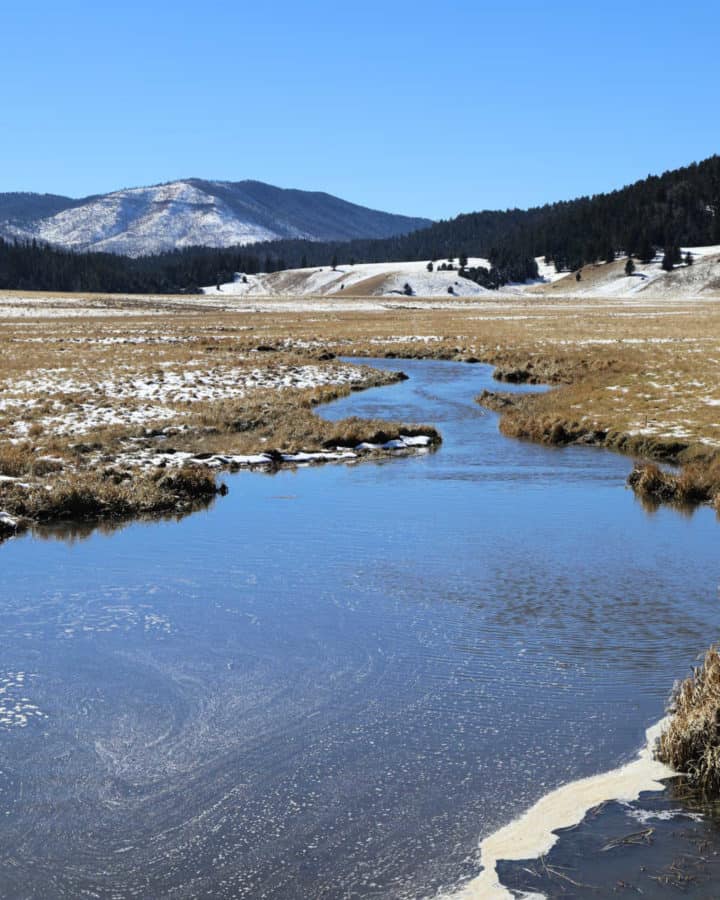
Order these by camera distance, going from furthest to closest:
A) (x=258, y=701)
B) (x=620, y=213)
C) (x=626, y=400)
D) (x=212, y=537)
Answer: (x=620, y=213) → (x=626, y=400) → (x=212, y=537) → (x=258, y=701)

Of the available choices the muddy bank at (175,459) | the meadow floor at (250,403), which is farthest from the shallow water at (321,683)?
the meadow floor at (250,403)

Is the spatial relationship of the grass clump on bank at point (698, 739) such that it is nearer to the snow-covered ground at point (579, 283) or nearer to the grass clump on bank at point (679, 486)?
the grass clump on bank at point (679, 486)

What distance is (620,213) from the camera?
194m

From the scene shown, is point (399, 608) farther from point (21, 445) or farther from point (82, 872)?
point (21, 445)

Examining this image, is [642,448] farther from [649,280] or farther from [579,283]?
[579,283]

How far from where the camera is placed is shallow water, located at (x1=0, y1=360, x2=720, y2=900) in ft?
22.1

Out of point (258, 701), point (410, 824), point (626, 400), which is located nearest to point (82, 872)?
point (410, 824)

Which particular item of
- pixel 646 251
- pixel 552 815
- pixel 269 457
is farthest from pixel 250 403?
pixel 646 251

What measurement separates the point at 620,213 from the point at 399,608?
196 metres

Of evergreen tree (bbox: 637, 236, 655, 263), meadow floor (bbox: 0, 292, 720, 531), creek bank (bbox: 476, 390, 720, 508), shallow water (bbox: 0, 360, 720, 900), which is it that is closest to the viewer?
shallow water (bbox: 0, 360, 720, 900)

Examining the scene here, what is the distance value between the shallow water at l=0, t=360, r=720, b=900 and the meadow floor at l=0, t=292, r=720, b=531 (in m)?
3.17

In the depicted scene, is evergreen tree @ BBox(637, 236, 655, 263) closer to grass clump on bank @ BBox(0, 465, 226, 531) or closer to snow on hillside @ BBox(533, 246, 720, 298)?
snow on hillside @ BBox(533, 246, 720, 298)

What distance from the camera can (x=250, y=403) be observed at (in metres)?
30.0

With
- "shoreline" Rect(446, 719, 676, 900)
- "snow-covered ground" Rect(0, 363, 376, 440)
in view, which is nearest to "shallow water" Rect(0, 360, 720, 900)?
"shoreline" Rect(446, 719, 676, 900)
